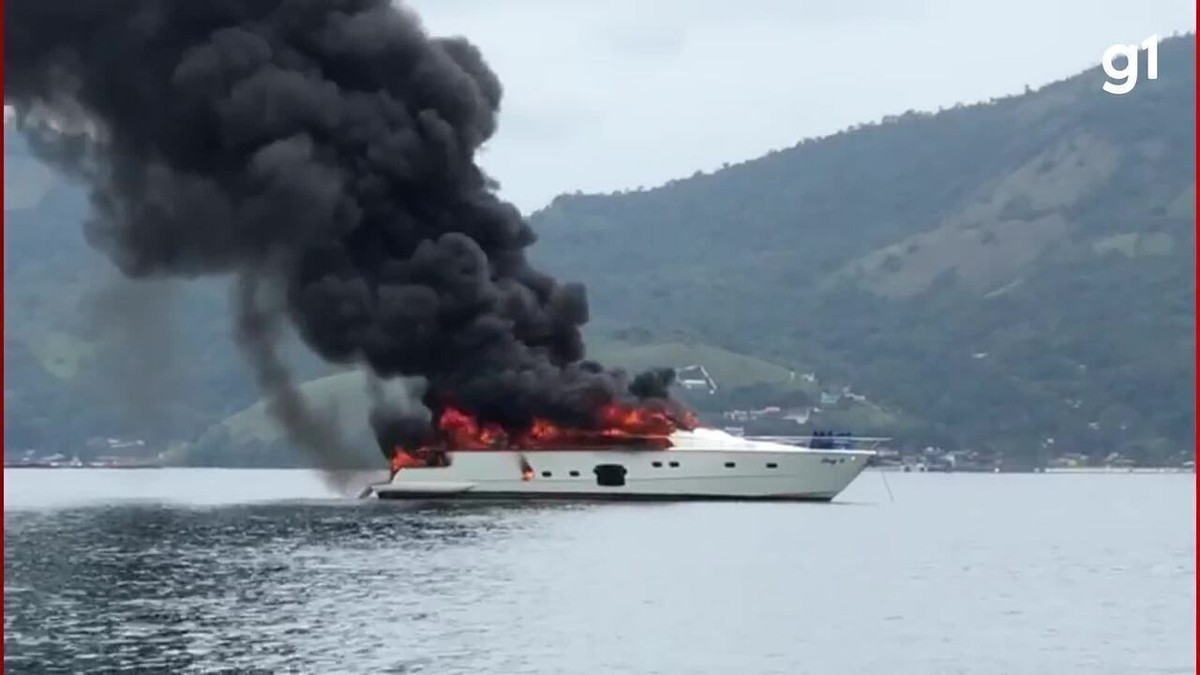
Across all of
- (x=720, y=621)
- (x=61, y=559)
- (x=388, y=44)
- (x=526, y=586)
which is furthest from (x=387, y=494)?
(x=720, y=621)

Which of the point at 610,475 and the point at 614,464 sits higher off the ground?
the point at 614,464

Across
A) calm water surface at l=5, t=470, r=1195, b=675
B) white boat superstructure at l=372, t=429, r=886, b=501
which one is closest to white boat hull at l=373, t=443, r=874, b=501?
white boat superstructure at l=372, t=429, r=886, b=501

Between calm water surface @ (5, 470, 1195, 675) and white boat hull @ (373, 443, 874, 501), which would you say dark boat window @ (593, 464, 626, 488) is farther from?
calm water surface @ (5, 470, 1195, 675)

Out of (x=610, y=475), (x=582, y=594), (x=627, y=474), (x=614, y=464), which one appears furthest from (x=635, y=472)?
(x=582, y=594)

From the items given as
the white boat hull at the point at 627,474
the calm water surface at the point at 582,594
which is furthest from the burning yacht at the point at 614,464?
the calm water surface at the point at 582,594

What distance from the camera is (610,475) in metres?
116

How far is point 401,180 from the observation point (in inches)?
4291

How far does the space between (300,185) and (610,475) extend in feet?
79.8

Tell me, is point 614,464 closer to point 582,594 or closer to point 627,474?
point 627,474

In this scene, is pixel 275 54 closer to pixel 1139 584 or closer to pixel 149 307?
pixel 149 307

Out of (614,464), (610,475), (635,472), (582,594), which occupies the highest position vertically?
(614,464)

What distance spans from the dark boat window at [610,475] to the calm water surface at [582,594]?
2.56m

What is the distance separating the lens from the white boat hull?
114625 mm

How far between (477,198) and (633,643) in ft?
204
